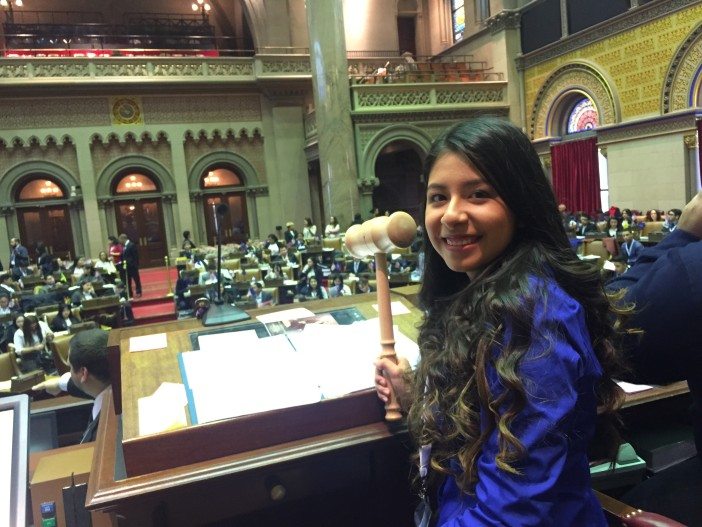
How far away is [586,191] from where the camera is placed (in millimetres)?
15070

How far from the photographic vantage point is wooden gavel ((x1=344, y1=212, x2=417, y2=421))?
1.22 meters

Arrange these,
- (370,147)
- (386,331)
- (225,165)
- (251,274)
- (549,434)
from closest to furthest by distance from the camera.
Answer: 1. (549,434)
2. (386,331)
3. (251,274)
4. (370,147)
5. (225,165)

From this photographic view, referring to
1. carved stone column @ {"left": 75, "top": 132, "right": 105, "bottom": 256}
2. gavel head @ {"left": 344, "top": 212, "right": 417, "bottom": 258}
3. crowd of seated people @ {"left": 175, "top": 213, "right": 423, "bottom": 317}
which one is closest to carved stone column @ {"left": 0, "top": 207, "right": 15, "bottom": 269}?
carved stone column @ {"left": 75, "top": 132, "right": 105, "bottom": 256}

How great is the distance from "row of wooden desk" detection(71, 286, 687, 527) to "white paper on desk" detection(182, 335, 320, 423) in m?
0.03

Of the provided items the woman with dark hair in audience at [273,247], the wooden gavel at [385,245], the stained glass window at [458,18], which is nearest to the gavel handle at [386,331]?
the wooden gavel at [385,245]

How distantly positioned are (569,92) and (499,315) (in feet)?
52.5

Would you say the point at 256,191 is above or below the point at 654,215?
above

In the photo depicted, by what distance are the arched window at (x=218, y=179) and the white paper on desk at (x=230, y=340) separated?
17.0 m

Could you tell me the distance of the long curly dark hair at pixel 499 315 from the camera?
964 mm

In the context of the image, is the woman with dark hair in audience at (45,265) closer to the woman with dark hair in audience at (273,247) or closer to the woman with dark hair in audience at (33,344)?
the woman with dark hair in audience at (273,247)

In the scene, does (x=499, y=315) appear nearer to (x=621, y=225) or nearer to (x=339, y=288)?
(x=339, y=288)

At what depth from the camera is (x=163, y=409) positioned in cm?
127

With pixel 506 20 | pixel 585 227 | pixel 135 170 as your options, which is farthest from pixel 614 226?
pixel 135 170

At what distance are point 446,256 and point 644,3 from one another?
14.4m
